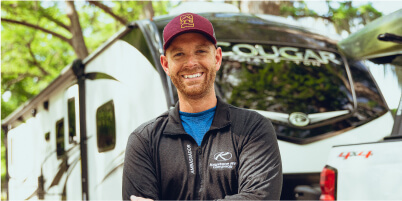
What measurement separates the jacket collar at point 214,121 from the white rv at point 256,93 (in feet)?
7.25

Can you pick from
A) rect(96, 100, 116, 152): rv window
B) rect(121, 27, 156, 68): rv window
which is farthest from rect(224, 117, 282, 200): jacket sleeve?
rect(96, 100, 116, 152): rv window

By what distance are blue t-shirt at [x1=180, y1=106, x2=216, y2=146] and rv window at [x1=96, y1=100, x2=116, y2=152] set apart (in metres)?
3.36

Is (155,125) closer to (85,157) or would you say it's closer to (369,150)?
(369,150)

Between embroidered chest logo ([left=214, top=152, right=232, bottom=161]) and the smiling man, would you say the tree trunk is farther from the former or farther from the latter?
embroidered chest logo ([left=214, top=152, right=232, bottom=161])

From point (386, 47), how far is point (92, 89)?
3.86 meters

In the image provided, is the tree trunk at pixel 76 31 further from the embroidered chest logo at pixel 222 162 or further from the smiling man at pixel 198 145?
the embroidered chest logo at pixel 222 162

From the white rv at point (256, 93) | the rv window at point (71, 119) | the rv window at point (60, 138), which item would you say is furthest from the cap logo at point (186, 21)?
the rv window at point (60, 138)

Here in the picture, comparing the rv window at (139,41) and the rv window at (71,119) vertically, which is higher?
the rv window at (139,41)

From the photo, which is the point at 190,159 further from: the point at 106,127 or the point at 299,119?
the point at 106,127

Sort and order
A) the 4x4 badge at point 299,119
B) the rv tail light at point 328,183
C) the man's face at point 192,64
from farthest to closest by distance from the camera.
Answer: the 4x4 badge at point 299,119 → the rv tail light at point 328,183 → the man's face at point 192,64

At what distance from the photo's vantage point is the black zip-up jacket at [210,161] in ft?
7.79

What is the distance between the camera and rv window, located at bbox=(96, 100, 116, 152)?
19.1 ft

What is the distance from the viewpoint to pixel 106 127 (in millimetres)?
6023

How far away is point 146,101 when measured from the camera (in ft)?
16.9
